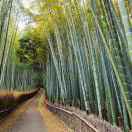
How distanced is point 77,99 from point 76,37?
2545 mm

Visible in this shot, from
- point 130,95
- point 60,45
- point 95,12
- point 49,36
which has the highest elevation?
point 49,36

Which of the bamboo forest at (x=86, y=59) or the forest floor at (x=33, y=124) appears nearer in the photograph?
the bamboo forest at (x=86, y=59)

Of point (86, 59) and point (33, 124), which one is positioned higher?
point (86, 59)

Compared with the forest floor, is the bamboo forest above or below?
above

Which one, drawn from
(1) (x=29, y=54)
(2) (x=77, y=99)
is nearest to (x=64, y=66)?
(2) (x=77, y=99)

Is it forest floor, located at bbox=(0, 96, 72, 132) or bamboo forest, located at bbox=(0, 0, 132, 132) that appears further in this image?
forest floor, located at bbox=(0, 96, 72, 132)

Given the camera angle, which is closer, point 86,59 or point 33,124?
point 86,59

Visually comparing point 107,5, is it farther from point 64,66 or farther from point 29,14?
point 29,14

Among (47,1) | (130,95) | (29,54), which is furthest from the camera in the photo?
(29,54)

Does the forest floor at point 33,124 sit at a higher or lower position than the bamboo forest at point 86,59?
lower

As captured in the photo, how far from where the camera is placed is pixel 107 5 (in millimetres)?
3012

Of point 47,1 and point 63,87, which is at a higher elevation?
point 47,1

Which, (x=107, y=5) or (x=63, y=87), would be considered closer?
(x=107, y=5)

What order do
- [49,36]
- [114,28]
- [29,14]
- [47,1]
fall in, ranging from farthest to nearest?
[49,36] → [29,14] → [47,1] → [114,28]
